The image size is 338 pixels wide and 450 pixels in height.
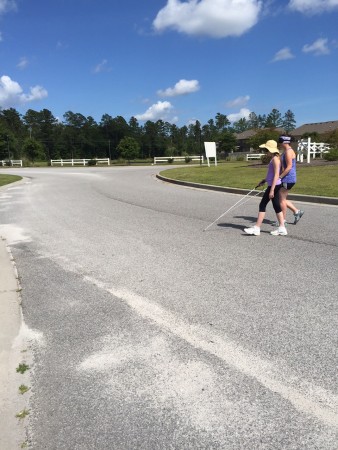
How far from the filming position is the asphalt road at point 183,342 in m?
2.30

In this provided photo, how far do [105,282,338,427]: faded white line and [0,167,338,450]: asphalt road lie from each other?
0.04ft

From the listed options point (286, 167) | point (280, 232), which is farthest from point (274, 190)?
point (280, 232)

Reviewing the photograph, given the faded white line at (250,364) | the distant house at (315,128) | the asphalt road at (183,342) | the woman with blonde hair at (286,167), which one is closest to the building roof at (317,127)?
the distant house at (315,128)

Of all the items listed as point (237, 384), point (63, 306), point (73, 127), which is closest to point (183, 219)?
point (63, 306)

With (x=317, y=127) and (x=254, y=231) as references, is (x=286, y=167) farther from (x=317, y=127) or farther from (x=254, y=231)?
(x=317, y=127)

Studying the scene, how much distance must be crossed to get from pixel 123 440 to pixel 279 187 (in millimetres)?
6121

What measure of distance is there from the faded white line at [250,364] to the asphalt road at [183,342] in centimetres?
1

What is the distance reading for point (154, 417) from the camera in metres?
2.39

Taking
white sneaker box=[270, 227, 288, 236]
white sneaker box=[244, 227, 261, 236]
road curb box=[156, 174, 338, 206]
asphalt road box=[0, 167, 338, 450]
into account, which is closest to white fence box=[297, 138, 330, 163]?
road curb box=[156, 174, 338, 206]

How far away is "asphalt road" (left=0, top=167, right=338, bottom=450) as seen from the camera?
2.30 metres

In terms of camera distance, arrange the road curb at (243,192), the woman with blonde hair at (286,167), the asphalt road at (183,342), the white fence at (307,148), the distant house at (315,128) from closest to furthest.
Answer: the asphalt road at (183,342), the woman with blonde hair at (286,167), the road curb at (243,192), the white fence at (307,148), the distant house at (315,128)

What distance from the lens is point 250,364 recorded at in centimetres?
289

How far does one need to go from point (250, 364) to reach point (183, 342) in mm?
614

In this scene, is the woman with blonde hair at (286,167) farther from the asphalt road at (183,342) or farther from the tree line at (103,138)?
the tree line at (103,138)
